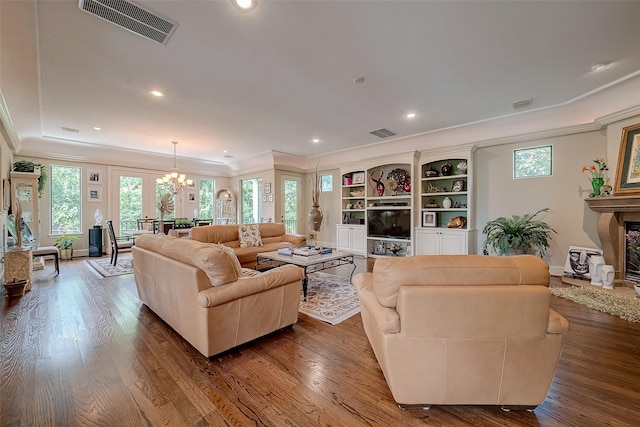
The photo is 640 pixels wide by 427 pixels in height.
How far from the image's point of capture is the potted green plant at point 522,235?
4473 mm

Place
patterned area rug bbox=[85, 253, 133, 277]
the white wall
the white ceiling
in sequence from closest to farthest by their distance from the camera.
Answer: the white ceiling, the white wall, patterned area rug bbox=[85, 253, 133, 277]

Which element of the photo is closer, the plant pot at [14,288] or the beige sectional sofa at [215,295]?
the beige sectional sofa at [215,295]

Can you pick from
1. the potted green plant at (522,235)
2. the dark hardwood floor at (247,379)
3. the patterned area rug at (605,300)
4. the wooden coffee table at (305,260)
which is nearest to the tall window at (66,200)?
the dark hardwood floor at (247,379)

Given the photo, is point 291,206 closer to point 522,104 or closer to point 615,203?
point 522,104

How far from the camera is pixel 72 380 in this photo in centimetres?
181

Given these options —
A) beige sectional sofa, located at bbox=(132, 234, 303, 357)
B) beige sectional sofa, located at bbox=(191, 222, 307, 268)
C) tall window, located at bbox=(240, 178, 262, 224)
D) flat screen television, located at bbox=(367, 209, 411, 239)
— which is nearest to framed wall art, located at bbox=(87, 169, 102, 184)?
tall window, located at bbox=(240, 178, 262, 224)

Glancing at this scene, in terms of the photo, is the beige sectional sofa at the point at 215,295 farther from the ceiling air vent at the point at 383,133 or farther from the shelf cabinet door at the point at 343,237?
the shelf cabinet door at the point at 343,237

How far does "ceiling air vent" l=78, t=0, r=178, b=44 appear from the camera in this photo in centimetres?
209

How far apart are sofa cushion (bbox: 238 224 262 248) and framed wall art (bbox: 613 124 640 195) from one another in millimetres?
5784

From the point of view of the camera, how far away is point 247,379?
1847mm

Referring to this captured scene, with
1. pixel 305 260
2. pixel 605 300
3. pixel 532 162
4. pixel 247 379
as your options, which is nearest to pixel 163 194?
pixel 305 260

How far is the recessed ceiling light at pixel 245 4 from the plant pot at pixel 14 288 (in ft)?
15.1

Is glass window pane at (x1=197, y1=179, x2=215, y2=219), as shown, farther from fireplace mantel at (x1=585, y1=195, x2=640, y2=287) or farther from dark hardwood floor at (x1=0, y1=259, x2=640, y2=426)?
fireplace mantel at (x1=585, y1=195, x2=640, y2=287)

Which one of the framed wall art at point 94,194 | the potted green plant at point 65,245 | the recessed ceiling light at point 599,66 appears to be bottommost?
the potted green plant at point 65,245
